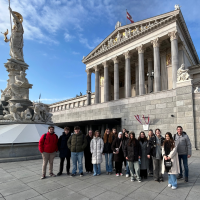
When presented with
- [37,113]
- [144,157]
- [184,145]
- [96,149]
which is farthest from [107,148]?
[37,113]

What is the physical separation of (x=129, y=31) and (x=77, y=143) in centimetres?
2884

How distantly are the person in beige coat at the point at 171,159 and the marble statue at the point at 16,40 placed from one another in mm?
14508

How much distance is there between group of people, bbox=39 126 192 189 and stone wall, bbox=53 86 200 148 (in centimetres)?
1134

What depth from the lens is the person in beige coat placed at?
5.40 m

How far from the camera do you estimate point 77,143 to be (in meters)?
6.71

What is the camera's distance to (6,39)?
15.7 m

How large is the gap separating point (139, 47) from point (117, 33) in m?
7.95

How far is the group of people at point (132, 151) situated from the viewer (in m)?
5.70

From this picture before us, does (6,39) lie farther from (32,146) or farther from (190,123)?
(190,123)

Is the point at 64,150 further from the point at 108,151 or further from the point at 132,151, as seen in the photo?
the point at 132,151

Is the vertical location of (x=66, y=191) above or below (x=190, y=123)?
below

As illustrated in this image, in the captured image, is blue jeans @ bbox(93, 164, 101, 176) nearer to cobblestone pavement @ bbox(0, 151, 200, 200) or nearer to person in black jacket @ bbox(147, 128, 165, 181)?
cobblestone pavement @ bbox(0, 151, 200, 200)

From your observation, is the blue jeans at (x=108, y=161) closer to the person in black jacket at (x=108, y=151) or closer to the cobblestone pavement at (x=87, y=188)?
the person in black jacket at (x=108, y=151)

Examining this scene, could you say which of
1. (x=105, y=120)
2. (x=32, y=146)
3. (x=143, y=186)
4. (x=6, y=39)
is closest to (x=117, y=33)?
(x=105, y=120)
